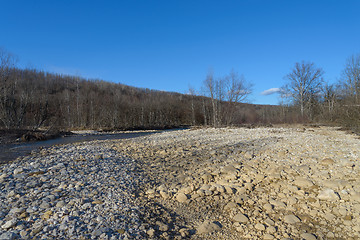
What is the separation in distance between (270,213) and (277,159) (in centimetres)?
278

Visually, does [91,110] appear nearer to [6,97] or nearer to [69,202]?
[6,97]

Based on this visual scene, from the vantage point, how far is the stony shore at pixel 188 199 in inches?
111

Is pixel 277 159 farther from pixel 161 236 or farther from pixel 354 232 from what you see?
pixel 161 236

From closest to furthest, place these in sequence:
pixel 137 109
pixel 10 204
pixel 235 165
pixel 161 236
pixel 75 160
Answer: pixel 161 236 → pixel 10 204 → pixel 235 165 → pixel 75 160 → pixel 137 109

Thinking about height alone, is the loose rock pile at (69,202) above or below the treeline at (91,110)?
below

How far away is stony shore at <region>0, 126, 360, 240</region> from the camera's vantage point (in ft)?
9.26

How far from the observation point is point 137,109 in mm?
41250

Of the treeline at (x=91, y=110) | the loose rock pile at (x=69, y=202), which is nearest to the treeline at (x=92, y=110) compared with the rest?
the treeline at (x=91, y=110)

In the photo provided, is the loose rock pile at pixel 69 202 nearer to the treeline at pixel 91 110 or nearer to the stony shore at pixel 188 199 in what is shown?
the stony shore at pixel 188 199

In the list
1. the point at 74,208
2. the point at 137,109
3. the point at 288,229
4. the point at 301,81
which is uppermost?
the point at 301,81

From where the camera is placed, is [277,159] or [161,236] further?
[277,159]

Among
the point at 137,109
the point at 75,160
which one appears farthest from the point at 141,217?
the point at 137,109

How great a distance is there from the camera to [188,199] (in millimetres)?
3848

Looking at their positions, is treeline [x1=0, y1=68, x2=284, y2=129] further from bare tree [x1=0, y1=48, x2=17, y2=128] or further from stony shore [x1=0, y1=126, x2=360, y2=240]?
stony shore [x1=0, y1=126, x2=360, y2=240]
